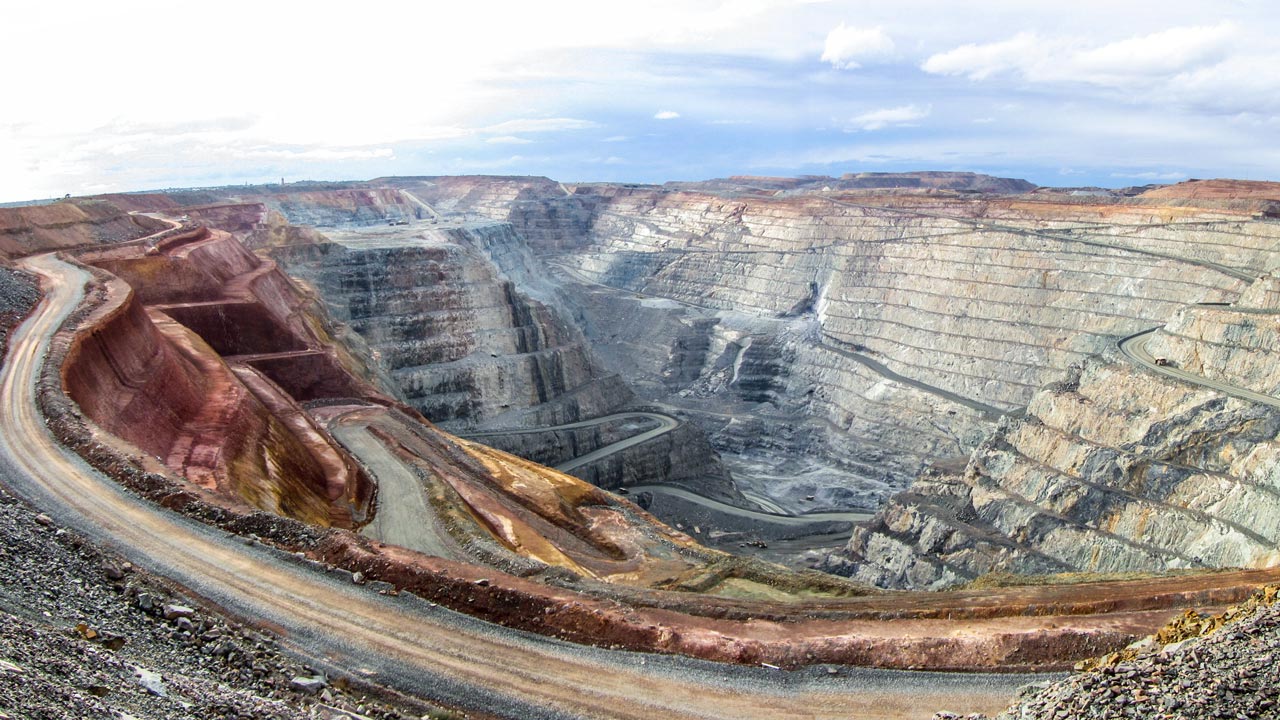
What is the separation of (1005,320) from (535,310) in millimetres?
46791

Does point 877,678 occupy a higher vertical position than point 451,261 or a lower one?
lower

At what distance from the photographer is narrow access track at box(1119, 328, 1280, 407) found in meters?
47.6

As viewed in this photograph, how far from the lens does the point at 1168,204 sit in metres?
89.0

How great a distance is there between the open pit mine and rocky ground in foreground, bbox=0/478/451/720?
261 mm

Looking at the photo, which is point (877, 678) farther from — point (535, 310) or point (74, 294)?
point (535, 310)

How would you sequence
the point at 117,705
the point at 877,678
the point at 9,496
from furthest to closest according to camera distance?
the point at 9,496 → the point at 877,678 → the point at 117,705

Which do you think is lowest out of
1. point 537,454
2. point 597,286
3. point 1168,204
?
point 537,454

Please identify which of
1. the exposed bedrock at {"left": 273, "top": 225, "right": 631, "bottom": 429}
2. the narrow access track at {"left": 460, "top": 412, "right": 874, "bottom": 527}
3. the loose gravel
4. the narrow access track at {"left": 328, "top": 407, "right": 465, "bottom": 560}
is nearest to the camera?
the loose gravel

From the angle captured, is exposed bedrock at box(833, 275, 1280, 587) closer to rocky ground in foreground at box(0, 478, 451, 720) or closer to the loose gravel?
the loose gravel

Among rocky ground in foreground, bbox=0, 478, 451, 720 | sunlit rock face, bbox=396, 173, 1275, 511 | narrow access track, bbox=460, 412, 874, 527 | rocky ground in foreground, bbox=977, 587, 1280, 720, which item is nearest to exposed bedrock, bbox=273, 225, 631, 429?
narrow access track, bbox=460, 412, 874, 527

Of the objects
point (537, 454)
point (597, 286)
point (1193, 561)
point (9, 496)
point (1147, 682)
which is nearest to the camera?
point (1147, 682)

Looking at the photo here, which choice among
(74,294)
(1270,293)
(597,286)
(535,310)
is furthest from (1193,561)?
(597,286)

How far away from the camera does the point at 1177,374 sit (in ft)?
174

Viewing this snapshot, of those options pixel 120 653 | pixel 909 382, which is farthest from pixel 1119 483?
pixel 120 653
